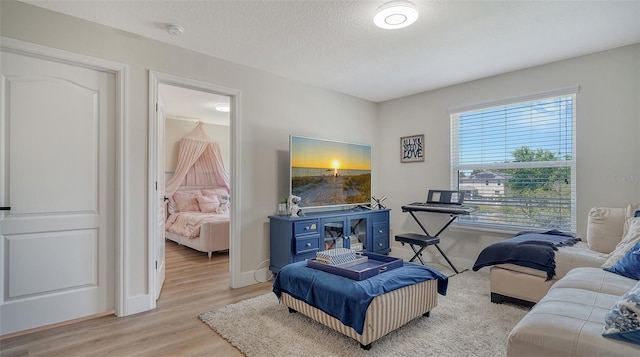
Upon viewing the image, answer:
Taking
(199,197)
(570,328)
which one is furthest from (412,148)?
(199,197)

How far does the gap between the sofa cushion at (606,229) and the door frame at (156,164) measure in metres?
3.30

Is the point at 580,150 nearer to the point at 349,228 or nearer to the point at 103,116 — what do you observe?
the point at 349,228

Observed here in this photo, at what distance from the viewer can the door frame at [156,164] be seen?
Result: 2.82 meters

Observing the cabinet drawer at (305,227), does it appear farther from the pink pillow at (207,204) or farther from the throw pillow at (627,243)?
the pink pillow at (207,204)

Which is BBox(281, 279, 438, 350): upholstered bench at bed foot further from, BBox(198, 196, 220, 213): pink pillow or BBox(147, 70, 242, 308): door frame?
BBox(198, 196, 220, 213): pink pillow

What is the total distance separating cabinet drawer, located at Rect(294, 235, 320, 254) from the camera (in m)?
3.37

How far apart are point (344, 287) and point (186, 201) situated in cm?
467

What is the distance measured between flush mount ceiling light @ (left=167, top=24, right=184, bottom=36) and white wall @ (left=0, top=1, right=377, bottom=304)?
30cm

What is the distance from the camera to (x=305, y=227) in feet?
11.3

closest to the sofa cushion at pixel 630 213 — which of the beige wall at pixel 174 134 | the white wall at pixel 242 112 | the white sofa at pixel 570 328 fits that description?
the white sofa at pixel 570 328

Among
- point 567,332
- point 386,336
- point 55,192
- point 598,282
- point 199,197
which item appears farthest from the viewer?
point 199,197

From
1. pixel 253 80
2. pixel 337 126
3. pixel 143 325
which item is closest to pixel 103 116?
pixel 253 80

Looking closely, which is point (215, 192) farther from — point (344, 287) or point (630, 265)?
point (630, 265)

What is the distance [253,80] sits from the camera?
11.7 feet
